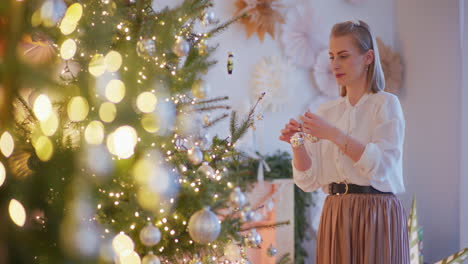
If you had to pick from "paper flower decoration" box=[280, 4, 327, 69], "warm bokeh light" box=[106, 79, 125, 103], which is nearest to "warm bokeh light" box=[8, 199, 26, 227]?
"warm bokeh light" box=[106, 79, 125, 103]

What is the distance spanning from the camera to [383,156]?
4.93 ft

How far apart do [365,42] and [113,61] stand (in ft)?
3.21

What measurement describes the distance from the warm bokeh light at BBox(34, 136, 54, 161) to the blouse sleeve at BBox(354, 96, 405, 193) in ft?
3.08

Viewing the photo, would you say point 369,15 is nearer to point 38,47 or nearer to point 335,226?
point 335,226

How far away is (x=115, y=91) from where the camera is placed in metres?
0.89

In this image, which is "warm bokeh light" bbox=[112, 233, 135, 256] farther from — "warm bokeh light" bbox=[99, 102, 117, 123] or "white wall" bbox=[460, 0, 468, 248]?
"white wall" bbox=[460, 0, 468, 248]

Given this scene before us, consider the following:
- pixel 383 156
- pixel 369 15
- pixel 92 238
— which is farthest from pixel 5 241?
pixel 369 15

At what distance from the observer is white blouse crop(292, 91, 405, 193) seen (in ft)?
4.96

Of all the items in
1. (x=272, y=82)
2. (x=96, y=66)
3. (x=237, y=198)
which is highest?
(x=272, y=82)

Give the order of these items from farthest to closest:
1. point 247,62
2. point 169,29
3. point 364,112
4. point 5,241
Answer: point 247,62 → point 364,112 → point 169,29 → point 5,241

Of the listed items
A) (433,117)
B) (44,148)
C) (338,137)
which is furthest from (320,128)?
(433,117)

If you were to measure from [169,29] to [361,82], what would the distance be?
849 millimetres

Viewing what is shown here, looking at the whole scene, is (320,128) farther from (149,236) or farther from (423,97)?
(423,97)

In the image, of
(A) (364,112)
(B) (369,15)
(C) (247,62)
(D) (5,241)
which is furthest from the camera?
(B) (369,15)
